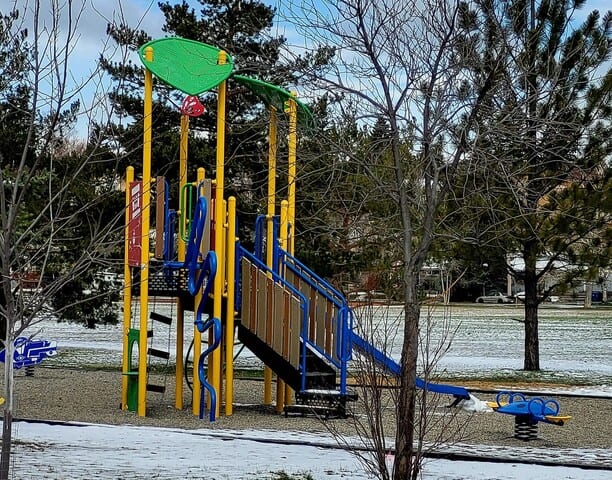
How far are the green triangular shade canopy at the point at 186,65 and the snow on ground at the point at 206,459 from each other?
4.00 m

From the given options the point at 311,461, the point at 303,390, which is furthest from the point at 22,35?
the point at 303,390

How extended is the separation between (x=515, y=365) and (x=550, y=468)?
508 inches

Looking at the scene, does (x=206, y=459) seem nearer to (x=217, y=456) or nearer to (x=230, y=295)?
(x=217, y=456)

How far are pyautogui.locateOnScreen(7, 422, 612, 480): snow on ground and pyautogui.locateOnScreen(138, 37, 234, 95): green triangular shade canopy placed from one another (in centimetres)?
400

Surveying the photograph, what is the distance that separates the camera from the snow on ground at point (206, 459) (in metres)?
7.63

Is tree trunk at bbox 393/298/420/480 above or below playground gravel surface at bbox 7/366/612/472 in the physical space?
above

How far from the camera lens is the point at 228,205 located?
38.6 ft

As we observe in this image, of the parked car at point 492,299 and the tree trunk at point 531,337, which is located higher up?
the parked car at point 492,299

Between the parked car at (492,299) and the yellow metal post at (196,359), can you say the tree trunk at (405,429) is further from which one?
the parked car at (492,299)

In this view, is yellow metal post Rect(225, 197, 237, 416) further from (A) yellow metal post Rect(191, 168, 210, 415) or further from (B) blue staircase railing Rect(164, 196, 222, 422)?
(A) yellow metal post Rect(191, 168, 210, 415)

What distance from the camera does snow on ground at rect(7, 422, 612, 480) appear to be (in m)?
7.63

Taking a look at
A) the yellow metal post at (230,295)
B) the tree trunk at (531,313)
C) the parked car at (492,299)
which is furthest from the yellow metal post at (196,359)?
the parked car at (492,299)

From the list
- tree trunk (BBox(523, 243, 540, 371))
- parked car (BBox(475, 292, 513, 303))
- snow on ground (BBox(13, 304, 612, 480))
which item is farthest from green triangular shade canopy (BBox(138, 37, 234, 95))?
parked car (BBox(475, 292, 513, 303))

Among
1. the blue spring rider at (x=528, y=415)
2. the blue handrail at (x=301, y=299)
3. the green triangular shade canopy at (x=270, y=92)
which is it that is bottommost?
the blue spring rider at (x=528, y=415)
